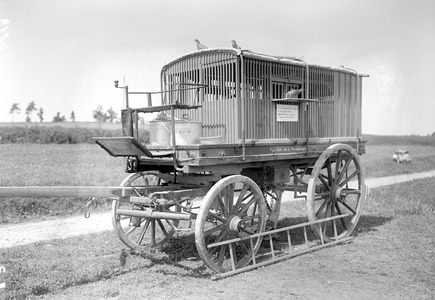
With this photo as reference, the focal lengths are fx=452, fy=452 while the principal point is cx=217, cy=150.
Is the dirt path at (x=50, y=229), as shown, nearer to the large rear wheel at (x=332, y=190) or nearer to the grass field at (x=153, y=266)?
the grass field at (x=153, y=266)

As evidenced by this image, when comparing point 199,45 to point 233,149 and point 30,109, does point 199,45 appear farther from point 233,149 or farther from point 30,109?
point 30,109

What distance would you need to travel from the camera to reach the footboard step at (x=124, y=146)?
19.5ft

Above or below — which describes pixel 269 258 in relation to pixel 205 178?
A: below

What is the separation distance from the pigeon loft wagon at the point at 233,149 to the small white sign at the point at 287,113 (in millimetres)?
18

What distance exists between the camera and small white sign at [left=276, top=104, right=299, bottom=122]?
7.93 m

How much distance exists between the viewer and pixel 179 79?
26.7 ft

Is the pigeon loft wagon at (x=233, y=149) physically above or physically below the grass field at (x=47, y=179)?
above

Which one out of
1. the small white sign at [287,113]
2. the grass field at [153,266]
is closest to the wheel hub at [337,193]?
the grass field at [153,266]

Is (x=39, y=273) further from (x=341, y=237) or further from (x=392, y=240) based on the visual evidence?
(x=392, y=240)

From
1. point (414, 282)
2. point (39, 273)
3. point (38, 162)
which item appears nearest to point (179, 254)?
point (39, 273)

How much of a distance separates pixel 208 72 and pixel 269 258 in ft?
10.5

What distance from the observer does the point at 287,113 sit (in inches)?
319

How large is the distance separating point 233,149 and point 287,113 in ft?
5.72

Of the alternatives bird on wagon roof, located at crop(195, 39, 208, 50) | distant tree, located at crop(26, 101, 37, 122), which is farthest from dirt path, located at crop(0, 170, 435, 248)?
distant tree, located at crop(26, 101, 37, 122)
